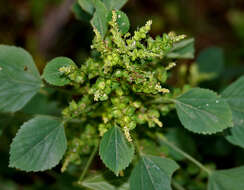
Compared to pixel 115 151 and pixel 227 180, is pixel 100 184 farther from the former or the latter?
pixel 227 180

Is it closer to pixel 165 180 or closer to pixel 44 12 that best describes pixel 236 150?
pixel 165 180

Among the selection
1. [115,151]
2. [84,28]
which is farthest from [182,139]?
[84,28]

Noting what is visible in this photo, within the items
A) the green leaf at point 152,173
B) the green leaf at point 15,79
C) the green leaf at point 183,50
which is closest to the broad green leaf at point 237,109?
the green leaf at point 183,50

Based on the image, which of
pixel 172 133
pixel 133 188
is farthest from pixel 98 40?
pixel 172 133

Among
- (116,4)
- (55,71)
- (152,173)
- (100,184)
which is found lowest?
(100,184)

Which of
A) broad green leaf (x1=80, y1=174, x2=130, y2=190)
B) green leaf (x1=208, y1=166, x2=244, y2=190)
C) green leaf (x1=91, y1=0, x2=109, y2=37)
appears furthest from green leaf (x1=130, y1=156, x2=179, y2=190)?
green leaf (x1=91, y1=0, x2=109, y2=37)

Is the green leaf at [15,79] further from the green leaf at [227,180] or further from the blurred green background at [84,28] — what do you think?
the green leaf at [227,180]

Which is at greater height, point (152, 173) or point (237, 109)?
point (237, 109)
